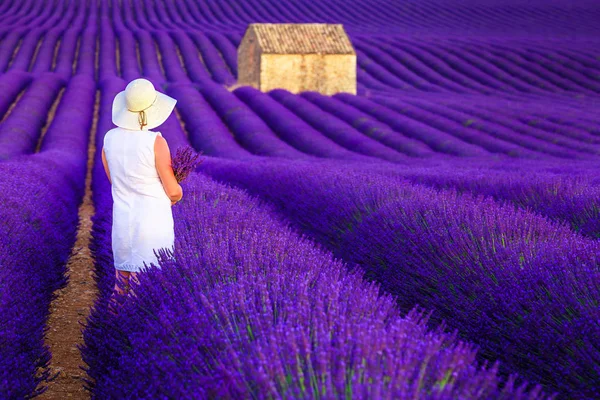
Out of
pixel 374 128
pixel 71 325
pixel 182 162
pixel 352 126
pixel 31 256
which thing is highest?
pixel 182 162

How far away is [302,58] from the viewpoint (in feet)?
76.7

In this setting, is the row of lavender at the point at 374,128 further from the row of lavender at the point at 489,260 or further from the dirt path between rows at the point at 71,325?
the dirt path between rows at the point at 71,325

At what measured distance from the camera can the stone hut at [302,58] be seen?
23141mm

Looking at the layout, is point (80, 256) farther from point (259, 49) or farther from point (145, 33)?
point (145, 33)

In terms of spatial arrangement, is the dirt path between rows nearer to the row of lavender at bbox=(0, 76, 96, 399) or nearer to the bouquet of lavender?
the row of lavender at bbox=(0, 76, 96, 399)

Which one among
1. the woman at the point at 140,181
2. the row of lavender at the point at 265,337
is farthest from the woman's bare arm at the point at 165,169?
the row of lavender at the point at 265,337

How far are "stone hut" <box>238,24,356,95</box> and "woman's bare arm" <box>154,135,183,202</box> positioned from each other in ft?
64.3

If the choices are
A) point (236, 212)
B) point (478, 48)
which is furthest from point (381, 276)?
point (478, 48)

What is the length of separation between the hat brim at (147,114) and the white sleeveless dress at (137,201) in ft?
0.13

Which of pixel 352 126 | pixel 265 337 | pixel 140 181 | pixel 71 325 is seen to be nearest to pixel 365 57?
pixel 352 126

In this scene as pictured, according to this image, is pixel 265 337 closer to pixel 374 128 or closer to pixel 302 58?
pixel 374 128

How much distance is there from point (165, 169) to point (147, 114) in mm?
294

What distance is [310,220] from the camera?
630 centimetres

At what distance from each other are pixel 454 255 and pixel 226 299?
5.56 ft
